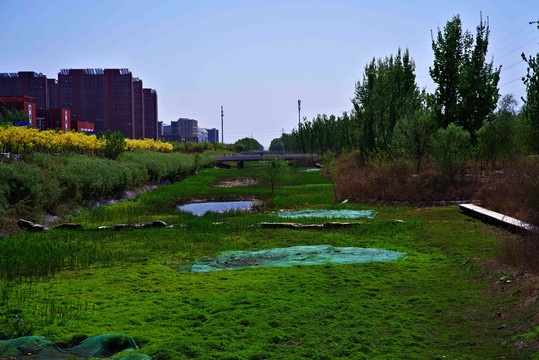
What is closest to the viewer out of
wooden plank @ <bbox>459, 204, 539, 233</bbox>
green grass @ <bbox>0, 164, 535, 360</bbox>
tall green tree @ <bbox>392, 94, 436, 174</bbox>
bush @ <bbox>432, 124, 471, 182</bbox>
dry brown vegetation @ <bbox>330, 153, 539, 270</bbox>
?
green grass @ <bbox>0, 164, 535, 360</bbox>

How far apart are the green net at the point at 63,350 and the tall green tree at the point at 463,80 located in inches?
989

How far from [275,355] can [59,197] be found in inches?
671

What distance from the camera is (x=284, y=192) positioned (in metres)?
29.9

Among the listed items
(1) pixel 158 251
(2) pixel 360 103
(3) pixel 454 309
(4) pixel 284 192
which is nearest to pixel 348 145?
(2) pixel 360 103

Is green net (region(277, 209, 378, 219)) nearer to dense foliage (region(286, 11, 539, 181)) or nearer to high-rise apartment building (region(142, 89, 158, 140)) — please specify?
dense foliage (region(286, 11, 539, 181))

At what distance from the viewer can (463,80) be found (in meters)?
26.3

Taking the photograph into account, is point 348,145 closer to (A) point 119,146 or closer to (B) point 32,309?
(A) point 119,146

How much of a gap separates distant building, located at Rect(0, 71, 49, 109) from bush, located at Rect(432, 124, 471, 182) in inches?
5575

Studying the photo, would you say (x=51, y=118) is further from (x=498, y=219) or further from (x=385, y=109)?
(x=498, y=219)

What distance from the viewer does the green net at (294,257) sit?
32.0 feet

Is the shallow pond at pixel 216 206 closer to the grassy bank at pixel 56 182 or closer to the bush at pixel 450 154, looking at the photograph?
the grassy bank at pixel 56 182

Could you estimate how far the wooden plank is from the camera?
400 inches

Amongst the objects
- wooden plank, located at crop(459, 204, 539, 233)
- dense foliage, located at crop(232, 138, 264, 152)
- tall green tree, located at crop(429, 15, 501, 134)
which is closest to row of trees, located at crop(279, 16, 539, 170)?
tall green tree, located at crop(429, 15, 501, 134)

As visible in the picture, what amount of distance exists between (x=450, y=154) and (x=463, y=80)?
8439 millimetres
